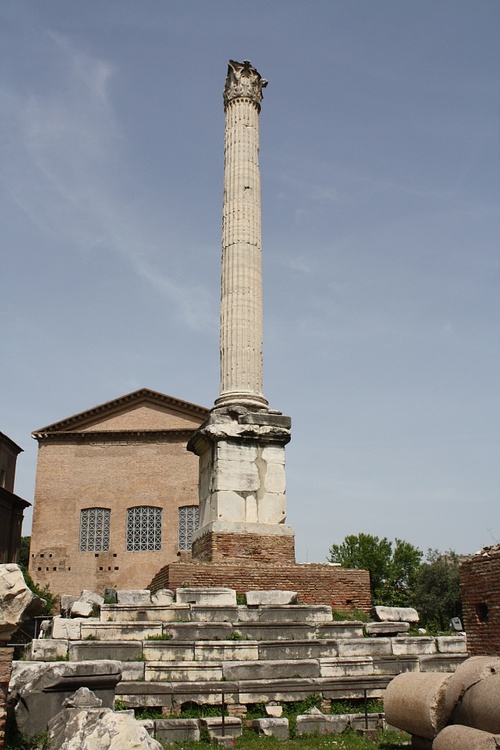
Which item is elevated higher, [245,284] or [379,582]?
[245,284]

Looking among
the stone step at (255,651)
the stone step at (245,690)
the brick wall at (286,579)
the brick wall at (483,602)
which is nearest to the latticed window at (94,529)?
the brick wall at (286,579)

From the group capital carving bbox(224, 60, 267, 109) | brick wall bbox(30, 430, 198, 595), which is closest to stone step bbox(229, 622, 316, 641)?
capital carving bbox(224, 60, 267, 109)

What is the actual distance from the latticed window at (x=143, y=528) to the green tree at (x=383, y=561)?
Result: 13850 mm

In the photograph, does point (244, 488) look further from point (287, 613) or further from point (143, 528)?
point (143, 528)

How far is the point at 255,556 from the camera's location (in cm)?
1345

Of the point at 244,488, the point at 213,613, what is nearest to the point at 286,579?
the point at 244,488

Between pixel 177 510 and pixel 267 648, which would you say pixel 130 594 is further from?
pixel 177 510

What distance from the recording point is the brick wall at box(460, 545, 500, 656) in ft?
36.6

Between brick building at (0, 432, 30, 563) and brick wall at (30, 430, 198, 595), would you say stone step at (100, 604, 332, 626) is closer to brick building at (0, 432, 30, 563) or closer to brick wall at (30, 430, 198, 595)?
brick wall at (30, 430, 198, 595)

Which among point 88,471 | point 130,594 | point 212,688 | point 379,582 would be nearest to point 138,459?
point 88,471

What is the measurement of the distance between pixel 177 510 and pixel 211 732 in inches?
1074

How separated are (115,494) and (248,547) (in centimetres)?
2355

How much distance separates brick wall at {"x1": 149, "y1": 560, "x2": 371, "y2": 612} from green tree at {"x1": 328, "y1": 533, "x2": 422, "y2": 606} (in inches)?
1243

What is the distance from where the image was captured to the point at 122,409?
3812 cm
